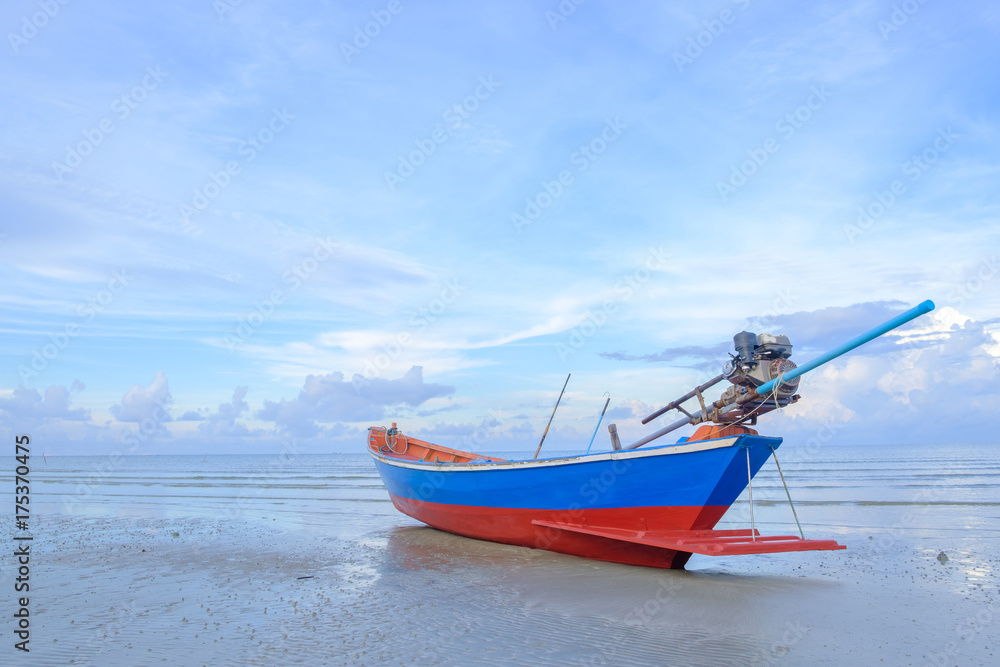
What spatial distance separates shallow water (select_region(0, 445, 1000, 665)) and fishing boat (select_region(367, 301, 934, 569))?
51 cm

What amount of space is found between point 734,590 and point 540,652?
13.2 feet

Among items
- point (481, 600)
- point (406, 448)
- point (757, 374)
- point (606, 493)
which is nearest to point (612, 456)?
point (606, 493)

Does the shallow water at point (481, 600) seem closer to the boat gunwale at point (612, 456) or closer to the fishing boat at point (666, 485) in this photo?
the fishing boat at point (666, 485)

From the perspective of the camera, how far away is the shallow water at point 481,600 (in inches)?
248

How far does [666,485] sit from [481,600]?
3.23m

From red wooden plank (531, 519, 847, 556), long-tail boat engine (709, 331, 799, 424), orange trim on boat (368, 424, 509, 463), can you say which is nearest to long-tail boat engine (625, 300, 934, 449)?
long-tail boat engine (709, 331, 799, 424)

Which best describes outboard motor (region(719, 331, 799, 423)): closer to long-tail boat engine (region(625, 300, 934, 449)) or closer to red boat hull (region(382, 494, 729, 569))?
long-tail boat engine (region(625, 300, 934, 449))

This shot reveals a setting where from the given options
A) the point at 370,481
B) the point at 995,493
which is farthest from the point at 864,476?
the point at 370,481

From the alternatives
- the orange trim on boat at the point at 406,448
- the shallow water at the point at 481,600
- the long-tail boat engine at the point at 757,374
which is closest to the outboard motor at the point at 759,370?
the long-tail boat engine at the point at 757,374

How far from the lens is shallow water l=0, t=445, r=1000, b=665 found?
629 cm

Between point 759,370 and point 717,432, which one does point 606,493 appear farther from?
point 759,370

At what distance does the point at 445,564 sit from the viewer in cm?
1112

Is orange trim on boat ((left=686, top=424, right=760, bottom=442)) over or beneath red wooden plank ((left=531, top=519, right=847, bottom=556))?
over

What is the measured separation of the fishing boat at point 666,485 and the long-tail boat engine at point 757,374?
0.01 metres
